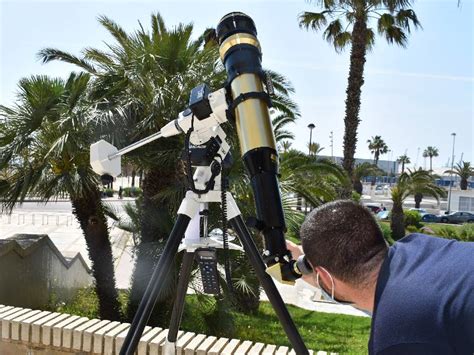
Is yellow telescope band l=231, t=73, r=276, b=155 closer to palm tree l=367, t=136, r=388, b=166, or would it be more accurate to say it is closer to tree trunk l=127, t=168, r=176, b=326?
tree trunk l=127, t=168, r=176, b=326

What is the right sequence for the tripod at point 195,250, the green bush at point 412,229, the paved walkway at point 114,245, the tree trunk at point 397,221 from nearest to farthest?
the tripod at point 195,250
the paved walkway at point 114,245
the tree trunk at point 397,221
the green bush at point 412,229

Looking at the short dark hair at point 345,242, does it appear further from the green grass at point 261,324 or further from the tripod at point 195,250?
the green grass at point 261,324

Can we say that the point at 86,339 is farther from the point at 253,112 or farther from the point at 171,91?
the point at 171,91

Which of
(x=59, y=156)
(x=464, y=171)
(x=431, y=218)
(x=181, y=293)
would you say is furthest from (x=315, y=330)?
(x=464, y=171)

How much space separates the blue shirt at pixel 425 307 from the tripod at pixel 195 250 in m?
0.66

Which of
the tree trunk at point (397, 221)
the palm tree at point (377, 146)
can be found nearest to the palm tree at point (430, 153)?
the palm tree at point (377, 146)

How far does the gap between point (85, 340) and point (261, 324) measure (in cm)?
507

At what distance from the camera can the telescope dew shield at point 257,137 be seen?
1.75m

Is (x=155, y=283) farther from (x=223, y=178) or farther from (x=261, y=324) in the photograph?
(x=261, y=324)

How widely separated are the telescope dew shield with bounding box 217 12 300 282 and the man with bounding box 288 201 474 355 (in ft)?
0.61

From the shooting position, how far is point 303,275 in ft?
5.23

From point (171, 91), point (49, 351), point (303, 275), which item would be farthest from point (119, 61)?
point (303, 275)

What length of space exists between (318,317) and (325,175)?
292cm

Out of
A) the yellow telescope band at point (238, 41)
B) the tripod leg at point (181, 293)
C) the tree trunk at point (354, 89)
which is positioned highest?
the tree trunk at point (354, 89)
